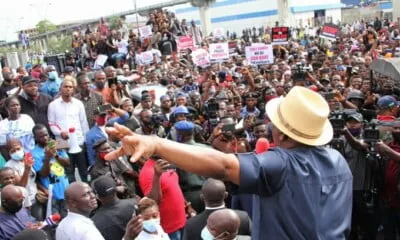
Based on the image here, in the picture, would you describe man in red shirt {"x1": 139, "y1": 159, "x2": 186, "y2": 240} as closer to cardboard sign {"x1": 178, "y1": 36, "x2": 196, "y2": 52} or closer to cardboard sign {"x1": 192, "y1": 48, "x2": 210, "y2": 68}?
cardboard sign {"x1": 192, "y1": 48, "x2": 210, "y2": 68}

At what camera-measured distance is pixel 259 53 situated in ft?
37.7

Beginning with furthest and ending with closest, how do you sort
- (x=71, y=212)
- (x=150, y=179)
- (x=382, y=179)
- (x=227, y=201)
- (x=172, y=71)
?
(x=172, y=71), (x=227, y=201), (x=382, y=179), (x=150, y=179), (x=71, y=212)

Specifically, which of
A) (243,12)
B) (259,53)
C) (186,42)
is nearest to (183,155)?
(259,53)

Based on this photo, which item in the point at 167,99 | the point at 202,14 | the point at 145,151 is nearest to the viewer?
the point at 145,151

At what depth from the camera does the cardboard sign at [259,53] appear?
11406mm

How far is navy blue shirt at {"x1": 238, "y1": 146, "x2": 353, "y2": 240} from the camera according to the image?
83.8 inches

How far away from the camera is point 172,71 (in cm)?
1258

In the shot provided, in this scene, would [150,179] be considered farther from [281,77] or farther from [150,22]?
[150,22]

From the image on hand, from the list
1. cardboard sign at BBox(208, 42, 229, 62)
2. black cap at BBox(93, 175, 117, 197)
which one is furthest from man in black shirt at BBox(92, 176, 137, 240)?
cardboard sign at BBox(208, 42, 229, 62)

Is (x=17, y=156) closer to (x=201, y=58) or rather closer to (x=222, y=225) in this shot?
(x=222, y=225)

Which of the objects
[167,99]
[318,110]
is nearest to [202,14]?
[167,99]

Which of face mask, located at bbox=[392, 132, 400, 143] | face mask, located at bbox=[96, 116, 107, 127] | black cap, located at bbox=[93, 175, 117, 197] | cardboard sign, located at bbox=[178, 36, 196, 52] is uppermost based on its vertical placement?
cardboard sign, located at bbox=[178, 36, 196, 52]

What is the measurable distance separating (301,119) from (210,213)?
1.76 metres

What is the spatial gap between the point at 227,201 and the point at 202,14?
26073mm
